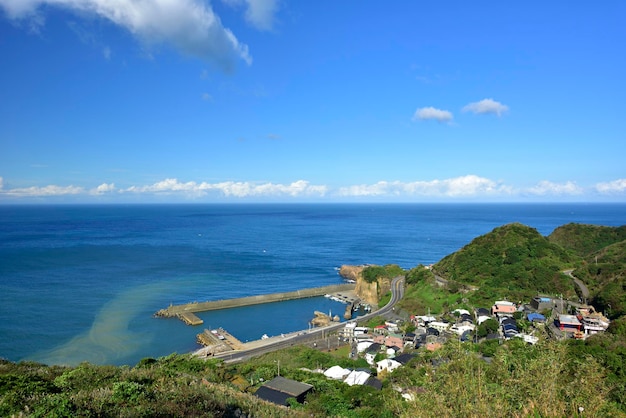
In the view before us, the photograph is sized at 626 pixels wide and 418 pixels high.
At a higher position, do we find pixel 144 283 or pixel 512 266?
pixel 512 266

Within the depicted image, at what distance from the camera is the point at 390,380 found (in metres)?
18.5

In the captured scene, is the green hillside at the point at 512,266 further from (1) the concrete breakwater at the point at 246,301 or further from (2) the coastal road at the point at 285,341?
(1) the concrete breakwater at the point at 246,301

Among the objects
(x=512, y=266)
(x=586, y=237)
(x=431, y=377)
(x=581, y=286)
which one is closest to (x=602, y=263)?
(x=581, y=286)

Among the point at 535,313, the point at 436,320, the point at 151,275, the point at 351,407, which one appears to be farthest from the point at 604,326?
the point at 151,275

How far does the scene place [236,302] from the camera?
4200 cm

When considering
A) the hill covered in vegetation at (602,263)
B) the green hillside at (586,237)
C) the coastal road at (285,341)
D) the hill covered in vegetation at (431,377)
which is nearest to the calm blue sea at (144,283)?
the coastal road at (285,341)

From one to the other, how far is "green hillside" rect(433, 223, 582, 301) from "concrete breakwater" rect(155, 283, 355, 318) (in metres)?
13.3

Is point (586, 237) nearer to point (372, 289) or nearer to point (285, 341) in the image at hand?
point (372, 289)

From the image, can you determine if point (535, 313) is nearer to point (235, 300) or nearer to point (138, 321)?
point (235, 300)

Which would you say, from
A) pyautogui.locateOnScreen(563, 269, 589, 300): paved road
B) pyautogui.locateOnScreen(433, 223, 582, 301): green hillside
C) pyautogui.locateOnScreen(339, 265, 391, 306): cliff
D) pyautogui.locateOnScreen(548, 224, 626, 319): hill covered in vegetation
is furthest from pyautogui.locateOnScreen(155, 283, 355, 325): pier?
pyautogui.locateOnScreen(548, 224, 626, 319): hill covered in vegetation

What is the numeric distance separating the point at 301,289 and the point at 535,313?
26923mm

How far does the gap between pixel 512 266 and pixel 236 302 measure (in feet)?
97.6

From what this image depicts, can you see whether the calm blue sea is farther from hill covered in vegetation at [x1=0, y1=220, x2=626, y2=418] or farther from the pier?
hill covered in vegetation at [x1=0, y1=220, x2=626, y2=418]

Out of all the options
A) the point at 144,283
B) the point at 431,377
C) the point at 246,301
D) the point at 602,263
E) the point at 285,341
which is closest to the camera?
the point at 431,377
